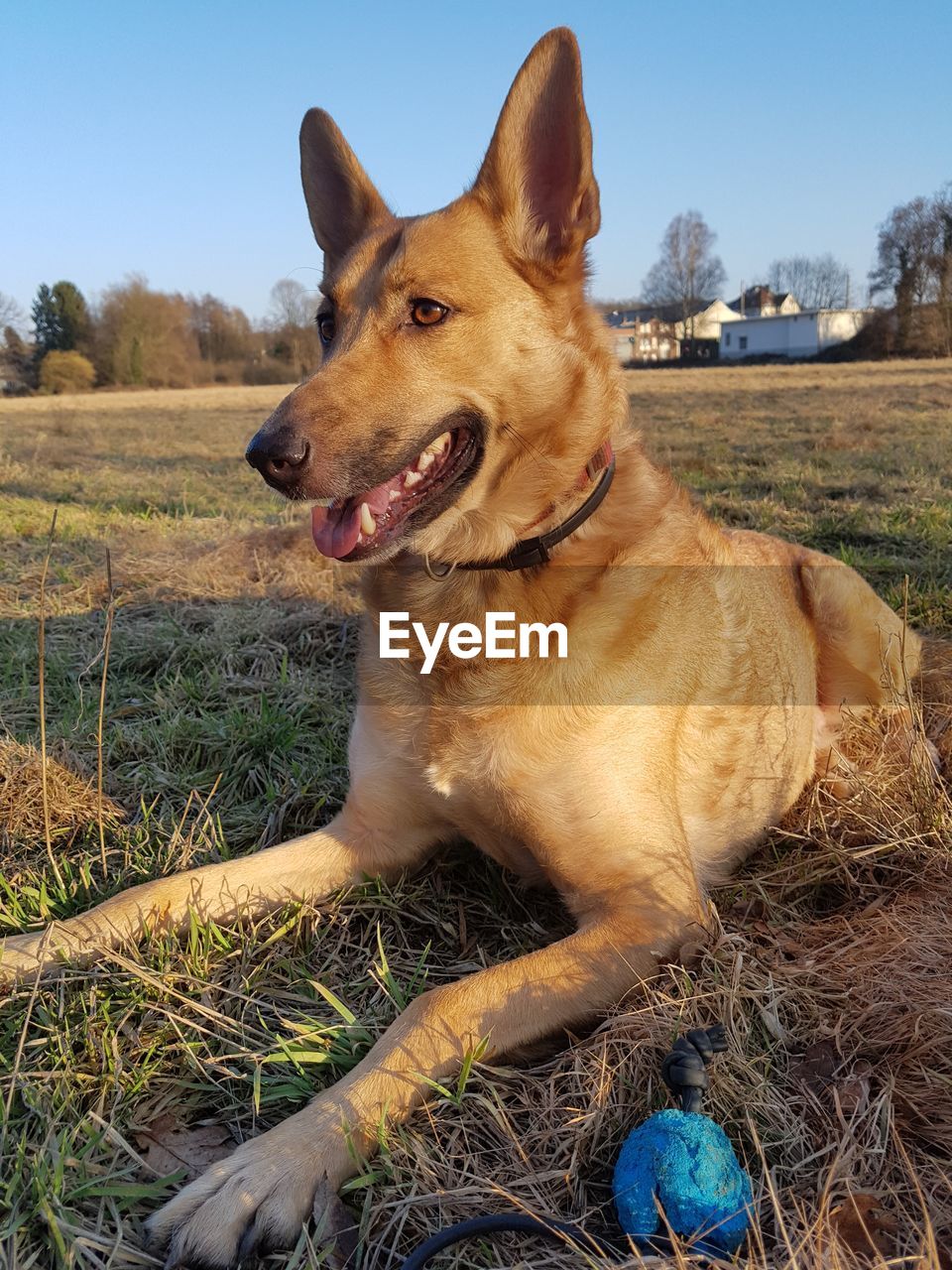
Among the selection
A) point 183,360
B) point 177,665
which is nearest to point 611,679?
point 177,665

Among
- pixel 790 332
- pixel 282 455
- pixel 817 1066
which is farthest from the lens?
pixel 790 332

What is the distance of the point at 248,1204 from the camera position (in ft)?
5.74

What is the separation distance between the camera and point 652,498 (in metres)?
2.82

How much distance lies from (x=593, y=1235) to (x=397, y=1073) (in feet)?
1.71

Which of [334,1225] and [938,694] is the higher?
[938,694]

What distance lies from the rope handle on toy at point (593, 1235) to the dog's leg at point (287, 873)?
104 centimetres

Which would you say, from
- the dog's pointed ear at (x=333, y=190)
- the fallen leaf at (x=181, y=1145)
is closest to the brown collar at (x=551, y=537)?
the dog's pointed ear at (x=333, y=190)

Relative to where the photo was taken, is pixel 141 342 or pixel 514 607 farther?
pixel 141 342

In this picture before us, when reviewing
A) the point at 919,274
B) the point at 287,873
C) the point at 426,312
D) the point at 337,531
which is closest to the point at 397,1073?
the point at 287,873

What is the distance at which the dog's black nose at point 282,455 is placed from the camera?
88.8 inches

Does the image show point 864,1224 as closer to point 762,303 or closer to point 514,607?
point 514,607

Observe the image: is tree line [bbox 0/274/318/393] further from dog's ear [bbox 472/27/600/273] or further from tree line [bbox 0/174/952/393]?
dog's ear [bbox 472/27/600/273]

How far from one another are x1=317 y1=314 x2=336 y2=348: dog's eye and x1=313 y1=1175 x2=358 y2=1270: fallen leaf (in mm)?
2357

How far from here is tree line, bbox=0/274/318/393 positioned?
2165 inches
